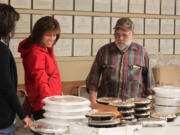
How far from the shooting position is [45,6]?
4188 millimetres

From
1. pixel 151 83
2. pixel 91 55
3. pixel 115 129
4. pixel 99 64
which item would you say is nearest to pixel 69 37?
pixel 91 55

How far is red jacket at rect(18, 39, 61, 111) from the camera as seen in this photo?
2670 mm

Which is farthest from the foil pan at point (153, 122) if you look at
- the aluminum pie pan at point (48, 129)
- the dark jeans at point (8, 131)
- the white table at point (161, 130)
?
the dark jeans at point (8, 131)

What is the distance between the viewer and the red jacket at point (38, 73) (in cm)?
267

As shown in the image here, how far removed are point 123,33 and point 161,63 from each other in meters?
1.88

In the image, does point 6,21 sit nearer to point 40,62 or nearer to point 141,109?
point 40,62

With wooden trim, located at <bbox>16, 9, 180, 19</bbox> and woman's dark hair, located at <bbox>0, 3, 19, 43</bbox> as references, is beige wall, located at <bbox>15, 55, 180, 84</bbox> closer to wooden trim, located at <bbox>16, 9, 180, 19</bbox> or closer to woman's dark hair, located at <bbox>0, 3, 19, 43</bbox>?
wooden trim, located at <bbox>16, 9, 180, 19</bbox>

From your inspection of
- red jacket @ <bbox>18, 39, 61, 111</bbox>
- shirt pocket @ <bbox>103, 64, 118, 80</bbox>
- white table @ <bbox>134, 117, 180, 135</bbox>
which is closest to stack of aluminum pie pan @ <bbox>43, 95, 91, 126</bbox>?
white table @ <bbox>134, 117, 180, 135</bbox>

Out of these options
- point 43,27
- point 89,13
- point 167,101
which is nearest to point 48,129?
point 43,27

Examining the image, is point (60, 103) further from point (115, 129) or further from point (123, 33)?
point (123, 33)

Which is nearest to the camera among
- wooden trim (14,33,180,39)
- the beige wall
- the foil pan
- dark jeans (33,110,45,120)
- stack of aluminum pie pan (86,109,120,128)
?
stack of aluminum pie pan (86,109,120,128)

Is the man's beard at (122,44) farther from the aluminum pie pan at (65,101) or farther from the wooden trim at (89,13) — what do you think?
the wooden trim at (89,13)

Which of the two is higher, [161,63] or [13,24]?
[13,24]

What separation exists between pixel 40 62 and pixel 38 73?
0.09 metres
